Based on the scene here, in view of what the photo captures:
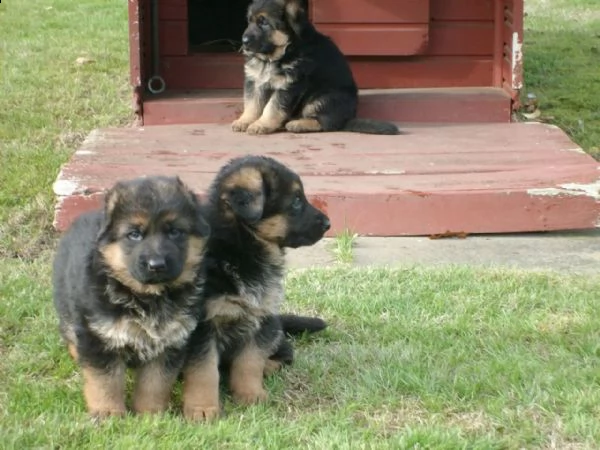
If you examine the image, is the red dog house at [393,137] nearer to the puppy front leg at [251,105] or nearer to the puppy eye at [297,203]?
the puppy front leg at [251,105]

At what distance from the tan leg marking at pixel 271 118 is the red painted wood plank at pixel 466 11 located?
198 cm

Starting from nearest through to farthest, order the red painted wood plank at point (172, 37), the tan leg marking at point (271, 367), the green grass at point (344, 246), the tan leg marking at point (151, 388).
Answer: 1. the tan leg marking at point (151, 388)
2. the tan leg marking at point (271, 367)
3. the green grass at point (344, 246)
4. the red painted wood plank at point (172, 37)

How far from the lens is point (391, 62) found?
31.4ft

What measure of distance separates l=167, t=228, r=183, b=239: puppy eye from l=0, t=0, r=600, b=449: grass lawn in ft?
2.16

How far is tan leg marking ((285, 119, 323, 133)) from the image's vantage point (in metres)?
8.39

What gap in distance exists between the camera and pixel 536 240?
270 inches

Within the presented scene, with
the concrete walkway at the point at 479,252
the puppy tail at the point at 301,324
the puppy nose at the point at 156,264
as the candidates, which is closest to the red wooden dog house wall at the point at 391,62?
the concrete walkway at the point at 479,252

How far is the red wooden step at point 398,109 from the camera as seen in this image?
8.87m

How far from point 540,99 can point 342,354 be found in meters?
6.36

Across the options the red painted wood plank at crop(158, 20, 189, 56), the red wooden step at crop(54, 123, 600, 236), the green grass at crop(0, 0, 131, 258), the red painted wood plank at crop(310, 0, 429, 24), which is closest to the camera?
the red wooden step at crop(54, 123, 600, 236)

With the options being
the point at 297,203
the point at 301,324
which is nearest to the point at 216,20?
the point at 301,324

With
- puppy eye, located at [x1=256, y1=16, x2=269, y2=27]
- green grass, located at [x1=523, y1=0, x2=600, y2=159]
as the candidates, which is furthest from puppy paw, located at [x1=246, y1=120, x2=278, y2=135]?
green grass, located at [x1=523, y1=0, x2=600, y2=159]

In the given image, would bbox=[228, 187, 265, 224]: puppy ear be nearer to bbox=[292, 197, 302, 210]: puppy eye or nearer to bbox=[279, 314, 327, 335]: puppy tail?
bbox=[292, 197, 302, 210]: puppy eye

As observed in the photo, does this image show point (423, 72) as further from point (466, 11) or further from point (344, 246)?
point (344, 246)
